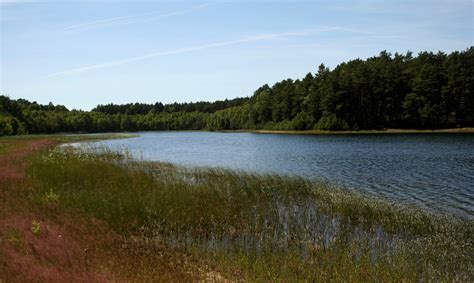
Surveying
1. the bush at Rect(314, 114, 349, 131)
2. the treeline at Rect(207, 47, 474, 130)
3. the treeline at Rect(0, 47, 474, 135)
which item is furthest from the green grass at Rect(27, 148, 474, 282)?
the treeline at Rect(207, 47, 474, 130)

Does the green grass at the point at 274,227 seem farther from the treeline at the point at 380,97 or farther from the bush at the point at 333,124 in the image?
the bush at the point at 333,124

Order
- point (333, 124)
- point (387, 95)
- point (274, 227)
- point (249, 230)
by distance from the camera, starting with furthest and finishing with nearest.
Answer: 1. point (387, 95)
2. point (333, 124)
3. point (274, 227)
4. point (249, 230)

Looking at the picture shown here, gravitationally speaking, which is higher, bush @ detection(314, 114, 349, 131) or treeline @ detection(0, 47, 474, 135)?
treeline @ detection(0, 47, 474, 135)

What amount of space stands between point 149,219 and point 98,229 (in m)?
2.13

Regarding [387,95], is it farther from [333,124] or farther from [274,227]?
[274,227]

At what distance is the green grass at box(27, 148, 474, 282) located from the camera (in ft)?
36.0

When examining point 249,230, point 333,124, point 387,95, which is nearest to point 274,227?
point 249,230

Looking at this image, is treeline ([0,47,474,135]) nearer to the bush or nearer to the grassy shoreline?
the bush

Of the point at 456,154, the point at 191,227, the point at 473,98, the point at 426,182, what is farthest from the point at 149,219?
the point at 473,98

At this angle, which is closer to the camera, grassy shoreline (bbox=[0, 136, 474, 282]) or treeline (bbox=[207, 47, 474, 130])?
grassy shoreline (bbox=[0, 136, 474, 282])

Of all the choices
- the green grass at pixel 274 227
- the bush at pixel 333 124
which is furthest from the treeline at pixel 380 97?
the green grass at pixel 274 227

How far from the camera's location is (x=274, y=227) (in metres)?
15.5

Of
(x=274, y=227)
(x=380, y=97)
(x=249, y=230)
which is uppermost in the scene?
(x=380, y=97)

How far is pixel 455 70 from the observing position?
102 m
